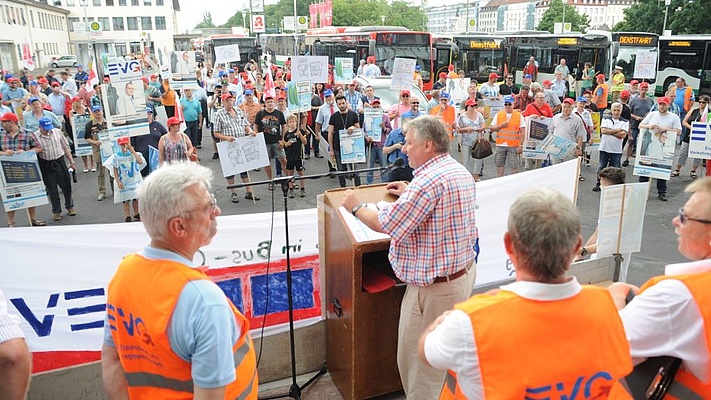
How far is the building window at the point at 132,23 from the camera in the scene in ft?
267

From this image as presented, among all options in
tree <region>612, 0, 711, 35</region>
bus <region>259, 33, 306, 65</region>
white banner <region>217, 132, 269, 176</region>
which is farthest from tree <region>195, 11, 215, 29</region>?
white banner <region>217, 132, 269, 176</region>

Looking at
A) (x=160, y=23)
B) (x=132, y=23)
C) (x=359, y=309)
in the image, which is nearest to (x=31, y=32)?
(x=132, y=23)

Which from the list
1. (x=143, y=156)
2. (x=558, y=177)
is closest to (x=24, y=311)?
(x=558, y=177)

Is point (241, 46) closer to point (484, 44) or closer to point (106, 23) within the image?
point (484, 44)

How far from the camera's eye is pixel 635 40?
21.7 meters

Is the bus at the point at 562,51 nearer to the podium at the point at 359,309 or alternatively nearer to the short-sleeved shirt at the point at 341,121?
the short-sleeved shirt at the point at 341,121

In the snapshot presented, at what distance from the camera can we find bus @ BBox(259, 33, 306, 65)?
33.6 metres

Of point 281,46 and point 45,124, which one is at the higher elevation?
point 281,46

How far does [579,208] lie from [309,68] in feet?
19.4

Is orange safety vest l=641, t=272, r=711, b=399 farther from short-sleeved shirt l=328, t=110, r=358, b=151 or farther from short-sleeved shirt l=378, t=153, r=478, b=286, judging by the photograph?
short-sleeved shirt l=328, t=110, r=358, b=151

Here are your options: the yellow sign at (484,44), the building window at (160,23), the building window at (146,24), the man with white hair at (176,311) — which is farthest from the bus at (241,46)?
the building window at (146,24)

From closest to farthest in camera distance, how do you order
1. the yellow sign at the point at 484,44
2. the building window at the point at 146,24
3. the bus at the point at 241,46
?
the yellow sign at the point at 484,44 → the bus at the point at 241,46 → the building window at the point at 146,24

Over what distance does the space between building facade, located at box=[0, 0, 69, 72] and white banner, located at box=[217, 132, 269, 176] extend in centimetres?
4528

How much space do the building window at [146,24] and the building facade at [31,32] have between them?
10.4 m
